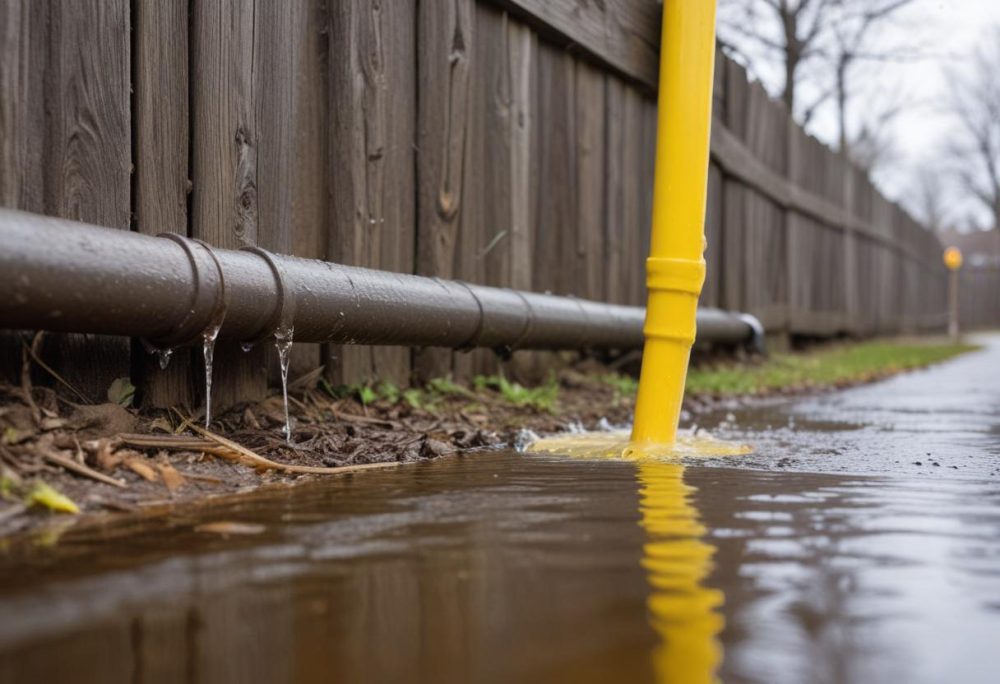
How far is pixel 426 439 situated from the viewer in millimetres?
3148

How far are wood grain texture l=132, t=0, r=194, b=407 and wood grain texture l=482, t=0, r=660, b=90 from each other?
215cm

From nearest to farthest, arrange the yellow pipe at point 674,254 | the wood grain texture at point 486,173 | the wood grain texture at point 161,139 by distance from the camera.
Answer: the wood grain texture at point 161,139
the yellow pipe at point 674,254
the wood grain texture at point 486,173

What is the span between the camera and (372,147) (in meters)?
3.81

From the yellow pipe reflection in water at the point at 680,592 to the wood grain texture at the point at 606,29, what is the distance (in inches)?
133

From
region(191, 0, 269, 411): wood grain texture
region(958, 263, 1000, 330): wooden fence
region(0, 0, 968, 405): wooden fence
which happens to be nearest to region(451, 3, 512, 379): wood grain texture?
region(0, 0, 968, 405): wooden fence

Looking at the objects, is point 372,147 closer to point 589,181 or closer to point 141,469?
point 141,469

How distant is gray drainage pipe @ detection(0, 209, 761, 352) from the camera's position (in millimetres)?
A: 2150

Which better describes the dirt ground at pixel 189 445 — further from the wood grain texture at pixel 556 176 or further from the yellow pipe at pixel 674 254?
the wood grain texture at pixel 556 176

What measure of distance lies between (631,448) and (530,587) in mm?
1767

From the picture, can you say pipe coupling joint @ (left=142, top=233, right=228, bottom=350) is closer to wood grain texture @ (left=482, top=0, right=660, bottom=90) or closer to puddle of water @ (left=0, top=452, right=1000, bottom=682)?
puddle of water @ (left=0, top=452, right=1000, bottom=682)

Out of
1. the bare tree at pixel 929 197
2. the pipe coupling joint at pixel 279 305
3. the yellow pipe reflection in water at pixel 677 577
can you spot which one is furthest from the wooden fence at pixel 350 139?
the bare tree at pixel 929 197

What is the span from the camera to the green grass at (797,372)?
6184 mm

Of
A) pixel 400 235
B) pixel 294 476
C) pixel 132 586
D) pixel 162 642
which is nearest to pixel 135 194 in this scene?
pixel 294 476

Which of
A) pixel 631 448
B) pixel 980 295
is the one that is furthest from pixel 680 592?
pixel 980 295
